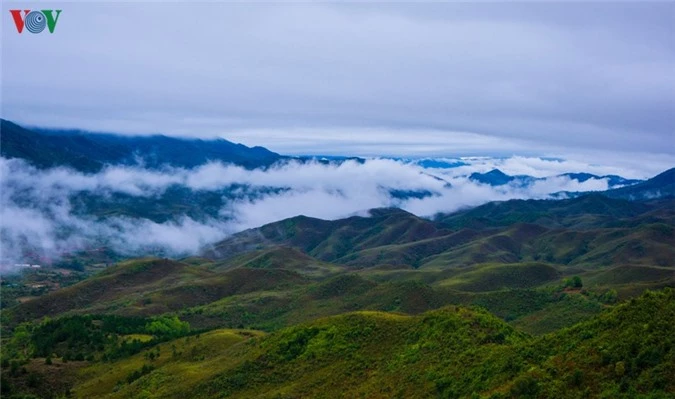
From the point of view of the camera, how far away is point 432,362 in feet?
173

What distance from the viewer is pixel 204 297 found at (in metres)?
171

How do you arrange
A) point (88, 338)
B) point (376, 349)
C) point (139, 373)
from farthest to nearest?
point (88, 338)
point (139, 373)
point (376, 349)

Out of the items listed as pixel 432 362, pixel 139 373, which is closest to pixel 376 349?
pixel 432 362

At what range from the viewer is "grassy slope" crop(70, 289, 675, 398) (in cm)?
3638

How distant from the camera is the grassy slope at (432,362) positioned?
36.4 meters

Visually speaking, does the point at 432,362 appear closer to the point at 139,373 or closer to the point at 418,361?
the point at 418,361

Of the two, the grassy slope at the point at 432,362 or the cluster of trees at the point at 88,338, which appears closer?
the grassy slope at the point at 432,362

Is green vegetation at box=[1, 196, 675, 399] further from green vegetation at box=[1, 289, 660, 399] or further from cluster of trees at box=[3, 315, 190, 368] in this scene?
cluster of trees at box=[3, 315, 190, 368]

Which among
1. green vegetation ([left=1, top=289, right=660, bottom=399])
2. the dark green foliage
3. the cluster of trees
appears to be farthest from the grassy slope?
the cluster of trees

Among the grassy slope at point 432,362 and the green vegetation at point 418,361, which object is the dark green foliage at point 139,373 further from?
the grassy slope at point 432,362

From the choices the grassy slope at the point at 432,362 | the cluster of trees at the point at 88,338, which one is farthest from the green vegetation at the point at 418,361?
the cluster of trees at the point at 88,338

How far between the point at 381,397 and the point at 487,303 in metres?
92.2

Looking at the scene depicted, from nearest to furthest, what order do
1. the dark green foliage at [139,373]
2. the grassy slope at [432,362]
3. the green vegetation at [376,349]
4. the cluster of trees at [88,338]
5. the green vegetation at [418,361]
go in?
the grassy slope at [432,362] < the green vegetation at [418,361] < the green vegetation at [376,349] < the dark green foliage at [139,373] < the cluster of trees at [88,338]

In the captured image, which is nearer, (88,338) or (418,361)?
(418,361)
